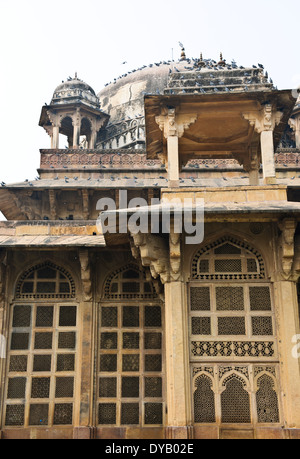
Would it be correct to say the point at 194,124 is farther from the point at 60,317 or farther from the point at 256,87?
the point at 60,317

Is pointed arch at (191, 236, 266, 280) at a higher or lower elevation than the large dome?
lower

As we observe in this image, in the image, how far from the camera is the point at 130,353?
1171 cm

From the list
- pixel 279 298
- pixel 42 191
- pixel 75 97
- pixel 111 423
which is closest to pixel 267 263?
pixel 279 298

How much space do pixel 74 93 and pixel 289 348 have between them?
14.8m

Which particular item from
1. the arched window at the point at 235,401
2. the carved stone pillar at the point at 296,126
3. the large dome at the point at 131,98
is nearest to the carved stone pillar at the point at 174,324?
the arched window at the point at 235,401

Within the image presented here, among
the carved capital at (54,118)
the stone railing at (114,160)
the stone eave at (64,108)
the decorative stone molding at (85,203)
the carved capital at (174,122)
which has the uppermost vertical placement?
the stone eave at (64,108)

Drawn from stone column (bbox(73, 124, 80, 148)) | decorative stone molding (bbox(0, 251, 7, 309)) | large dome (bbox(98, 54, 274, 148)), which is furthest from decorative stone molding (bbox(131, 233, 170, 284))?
stone column (bbox(73, 124, 80, 148))

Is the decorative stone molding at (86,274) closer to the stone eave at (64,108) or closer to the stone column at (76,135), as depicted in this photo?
the stone column at (76,135)

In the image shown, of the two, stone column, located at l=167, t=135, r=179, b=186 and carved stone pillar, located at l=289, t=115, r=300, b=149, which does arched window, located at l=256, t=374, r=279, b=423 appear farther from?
carved stone pillar, located at l=289, t=115, r=300, b=149

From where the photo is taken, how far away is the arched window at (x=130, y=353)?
448 inches

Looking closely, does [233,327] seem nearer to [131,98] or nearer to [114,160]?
[114,160]

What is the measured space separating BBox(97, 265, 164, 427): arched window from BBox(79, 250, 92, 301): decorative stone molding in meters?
0.40

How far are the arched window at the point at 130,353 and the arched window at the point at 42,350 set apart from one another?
68cm

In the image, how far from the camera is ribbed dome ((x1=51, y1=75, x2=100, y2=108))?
20.7 m
